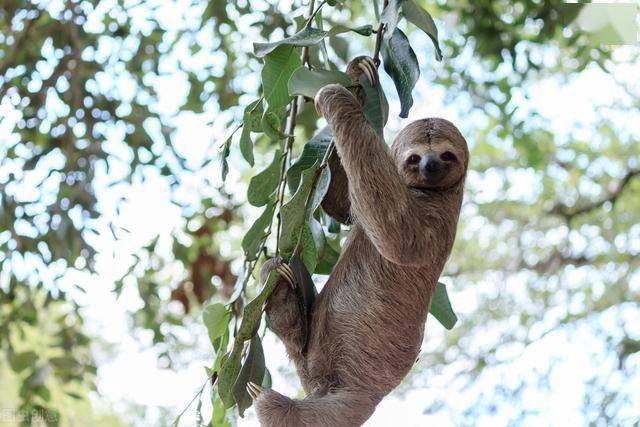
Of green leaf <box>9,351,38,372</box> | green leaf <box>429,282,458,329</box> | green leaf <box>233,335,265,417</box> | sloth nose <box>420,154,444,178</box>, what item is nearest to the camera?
green leaf <box>233,335,265,417</box>

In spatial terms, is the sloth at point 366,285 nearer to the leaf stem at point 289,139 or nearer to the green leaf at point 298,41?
the leaf stem at point 289,139

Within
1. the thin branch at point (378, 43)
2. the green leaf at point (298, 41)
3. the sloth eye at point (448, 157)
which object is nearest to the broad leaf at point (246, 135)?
the green leaf at point (298, 41)

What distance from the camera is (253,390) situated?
2949 mm

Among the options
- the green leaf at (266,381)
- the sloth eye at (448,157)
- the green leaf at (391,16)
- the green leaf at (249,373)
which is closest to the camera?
the green leaf at (391,16)

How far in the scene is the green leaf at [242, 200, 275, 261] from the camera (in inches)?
124

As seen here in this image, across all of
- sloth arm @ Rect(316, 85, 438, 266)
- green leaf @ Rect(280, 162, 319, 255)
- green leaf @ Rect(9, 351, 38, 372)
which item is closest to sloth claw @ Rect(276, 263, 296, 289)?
green leaf @ Rect(280, 162, 319, 255)

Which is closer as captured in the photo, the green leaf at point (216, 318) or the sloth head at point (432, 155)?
the green leaf at point (216, 318)

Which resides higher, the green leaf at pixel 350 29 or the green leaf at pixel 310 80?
the green leaf at pixel 350 29

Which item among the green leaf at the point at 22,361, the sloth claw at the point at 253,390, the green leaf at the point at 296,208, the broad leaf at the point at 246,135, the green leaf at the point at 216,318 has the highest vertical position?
the green leaf at the point at 22,361

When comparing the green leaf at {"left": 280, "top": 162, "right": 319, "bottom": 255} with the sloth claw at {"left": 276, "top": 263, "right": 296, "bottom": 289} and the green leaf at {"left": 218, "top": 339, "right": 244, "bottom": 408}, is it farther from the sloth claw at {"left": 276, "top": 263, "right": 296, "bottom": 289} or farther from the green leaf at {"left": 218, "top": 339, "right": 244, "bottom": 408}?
the green leaf at {"left": 218, "top": 339, "right": 244, "bottom": 408}

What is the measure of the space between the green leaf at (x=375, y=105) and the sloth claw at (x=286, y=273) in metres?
0.64

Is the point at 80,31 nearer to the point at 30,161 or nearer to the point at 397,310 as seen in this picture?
the point at 30,161

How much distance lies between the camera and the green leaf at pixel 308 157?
3.11m

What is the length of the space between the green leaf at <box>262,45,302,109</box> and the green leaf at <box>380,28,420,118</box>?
14.3 inches
